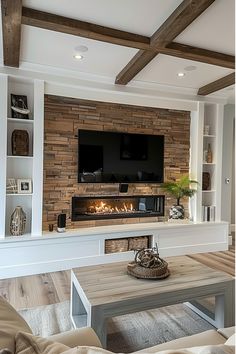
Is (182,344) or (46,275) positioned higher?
(182,344)

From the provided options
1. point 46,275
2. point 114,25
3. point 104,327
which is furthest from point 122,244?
point 114,25

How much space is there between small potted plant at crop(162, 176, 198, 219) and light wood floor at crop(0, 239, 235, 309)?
0.97 metres

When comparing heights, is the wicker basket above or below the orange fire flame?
below

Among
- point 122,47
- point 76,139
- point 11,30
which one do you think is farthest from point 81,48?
point 76,139

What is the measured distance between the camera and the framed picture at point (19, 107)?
346 cm

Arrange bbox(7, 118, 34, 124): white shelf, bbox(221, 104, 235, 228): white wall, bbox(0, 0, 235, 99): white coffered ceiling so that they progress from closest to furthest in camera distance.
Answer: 1. bbox(0, 0, 235, 99): white coffered ceiling
2. bbox(7, 118, 34, 124): white shelf
3. bbox(221, 104, 235, 228): white wall

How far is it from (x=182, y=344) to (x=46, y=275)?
2474mm

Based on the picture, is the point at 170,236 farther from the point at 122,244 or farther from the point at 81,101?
the point at 81,101

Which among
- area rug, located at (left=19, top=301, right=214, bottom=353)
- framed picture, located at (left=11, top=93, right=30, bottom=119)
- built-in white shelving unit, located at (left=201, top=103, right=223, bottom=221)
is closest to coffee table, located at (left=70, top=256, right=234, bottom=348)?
area rug, located at (left=19, top=301, right=214, bottom=353)

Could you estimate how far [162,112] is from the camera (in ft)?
15.0

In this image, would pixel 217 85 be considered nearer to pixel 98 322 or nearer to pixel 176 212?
pixel 176 212

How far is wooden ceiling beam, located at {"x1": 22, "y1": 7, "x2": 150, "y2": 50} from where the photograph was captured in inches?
92.5

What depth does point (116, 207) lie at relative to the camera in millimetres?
4348

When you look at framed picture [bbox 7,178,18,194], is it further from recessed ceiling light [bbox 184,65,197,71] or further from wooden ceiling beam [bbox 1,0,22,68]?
recessed ceiling light [bbox 184,65,197,71]
